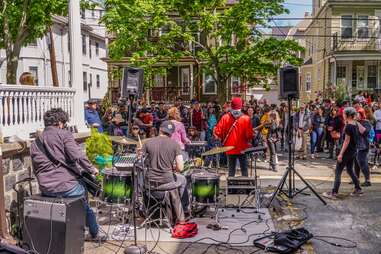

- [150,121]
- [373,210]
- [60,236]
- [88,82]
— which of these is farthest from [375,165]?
[88,82]

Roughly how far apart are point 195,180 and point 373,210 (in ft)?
11.0

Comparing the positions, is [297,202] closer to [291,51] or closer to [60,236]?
[60,236]

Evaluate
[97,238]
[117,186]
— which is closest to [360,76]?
[117,186]

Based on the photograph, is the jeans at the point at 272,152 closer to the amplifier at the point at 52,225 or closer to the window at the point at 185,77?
the amplifier at the point at 52,225

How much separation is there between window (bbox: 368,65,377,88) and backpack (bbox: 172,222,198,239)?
23822 millimetres

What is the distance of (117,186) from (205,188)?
1455 mm

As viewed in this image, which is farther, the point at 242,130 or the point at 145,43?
the point at 145,43

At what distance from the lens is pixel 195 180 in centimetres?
714

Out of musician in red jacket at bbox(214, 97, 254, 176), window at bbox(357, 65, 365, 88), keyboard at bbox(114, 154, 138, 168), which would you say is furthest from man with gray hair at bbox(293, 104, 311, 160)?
window at bbox(357, 65, 365, 88)

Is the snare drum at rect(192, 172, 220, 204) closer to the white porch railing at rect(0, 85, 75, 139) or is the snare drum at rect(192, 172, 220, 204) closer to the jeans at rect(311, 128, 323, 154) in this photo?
the white porch railing at rect(0, 85, 75, 139)

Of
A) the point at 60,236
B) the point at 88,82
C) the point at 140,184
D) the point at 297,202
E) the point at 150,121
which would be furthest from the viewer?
the point at 88,82

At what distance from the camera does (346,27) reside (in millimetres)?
26406

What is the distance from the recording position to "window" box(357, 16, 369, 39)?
26.2 m

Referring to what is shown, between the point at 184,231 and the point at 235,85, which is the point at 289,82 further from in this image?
the point at 235,85
